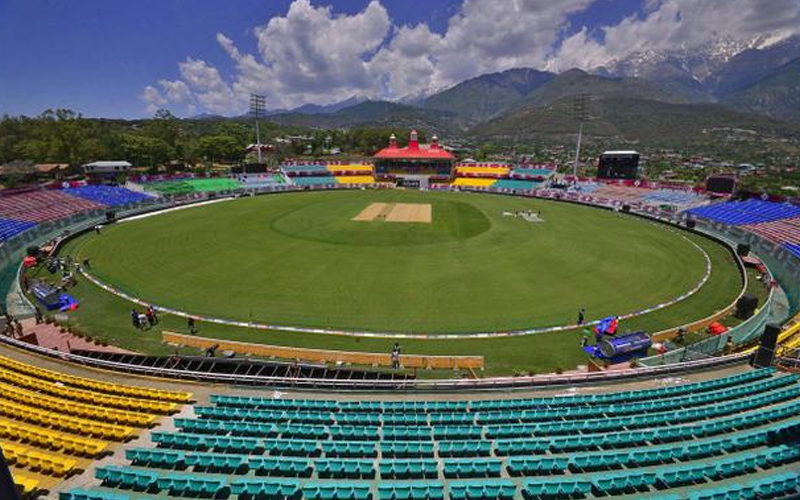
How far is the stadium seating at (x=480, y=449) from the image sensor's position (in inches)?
440

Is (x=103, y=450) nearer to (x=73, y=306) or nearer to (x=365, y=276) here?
(x=73, y=306)

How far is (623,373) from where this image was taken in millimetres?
19031

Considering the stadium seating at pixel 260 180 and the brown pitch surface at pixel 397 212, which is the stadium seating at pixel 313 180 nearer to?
the stadium seating at pixel 260 180

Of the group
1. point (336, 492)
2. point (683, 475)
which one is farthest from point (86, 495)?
point (683, 475)

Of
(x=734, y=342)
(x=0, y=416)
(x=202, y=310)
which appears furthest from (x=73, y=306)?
(x=734, y=342)

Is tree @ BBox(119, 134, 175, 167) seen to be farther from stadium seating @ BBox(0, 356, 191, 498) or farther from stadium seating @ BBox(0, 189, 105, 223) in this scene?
stadium seating @ BBox(0, 356, 191, 498)

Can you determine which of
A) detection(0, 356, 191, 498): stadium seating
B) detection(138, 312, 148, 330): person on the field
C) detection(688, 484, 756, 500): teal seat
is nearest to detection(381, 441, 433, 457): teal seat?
detection(688, 484, 756, 500): teal seat

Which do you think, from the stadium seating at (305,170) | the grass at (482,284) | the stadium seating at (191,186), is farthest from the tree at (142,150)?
the grass at (482,284)

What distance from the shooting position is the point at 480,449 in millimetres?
13359

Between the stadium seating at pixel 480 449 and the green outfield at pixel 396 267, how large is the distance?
11708 millimetres

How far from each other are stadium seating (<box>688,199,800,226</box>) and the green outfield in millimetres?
10524

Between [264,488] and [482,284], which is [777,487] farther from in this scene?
[482,284]

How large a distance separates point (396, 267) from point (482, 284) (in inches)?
351

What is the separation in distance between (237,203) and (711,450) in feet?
254
